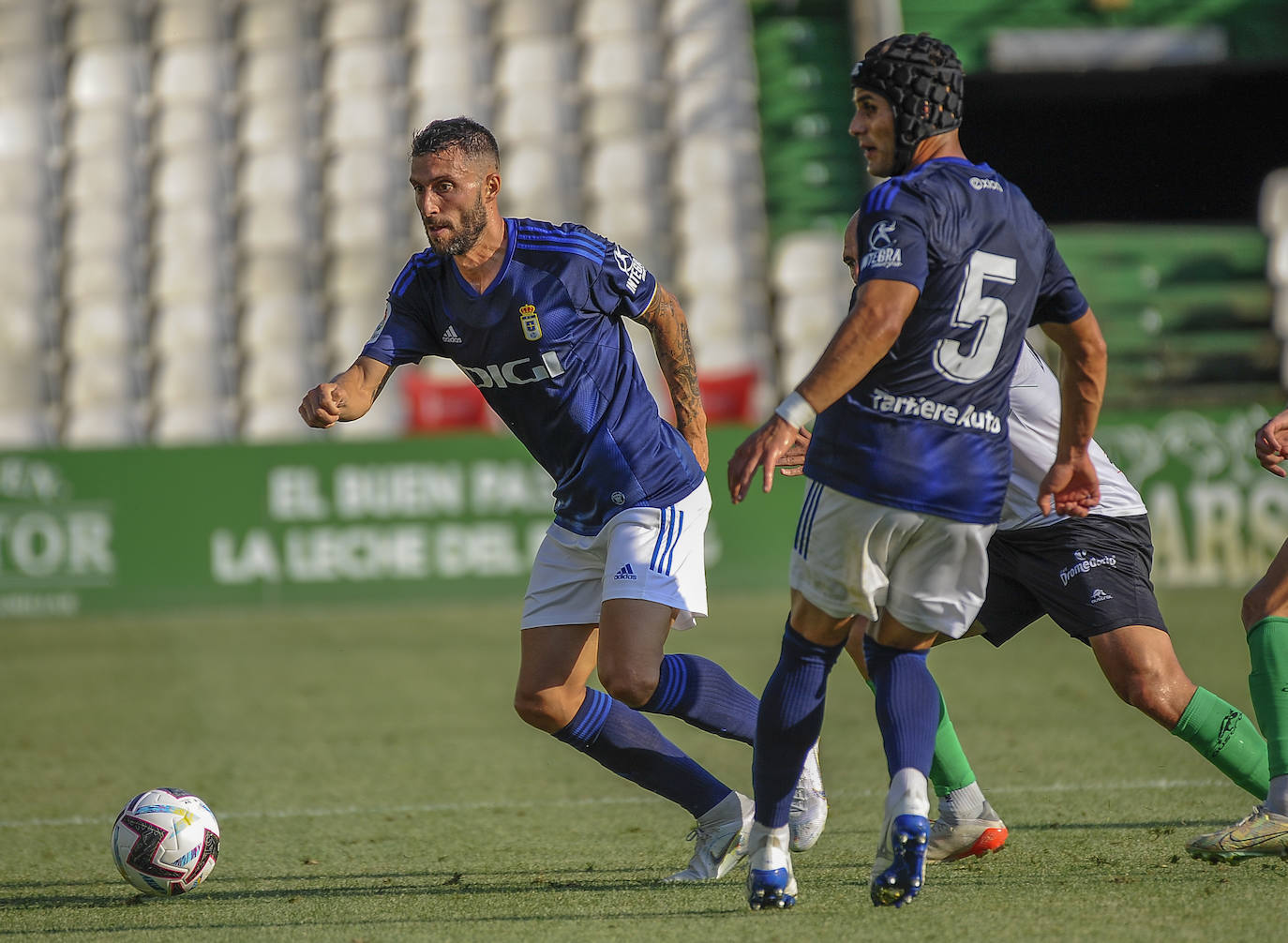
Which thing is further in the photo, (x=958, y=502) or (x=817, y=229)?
(x=817, y=229)

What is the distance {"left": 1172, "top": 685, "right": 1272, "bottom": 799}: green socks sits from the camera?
4316 millimetres

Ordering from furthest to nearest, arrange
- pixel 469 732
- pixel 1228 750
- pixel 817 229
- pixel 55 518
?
1. pixel 817 229
2. pixel 55 518
3. pixel 469 732
4. pixel 1228 750

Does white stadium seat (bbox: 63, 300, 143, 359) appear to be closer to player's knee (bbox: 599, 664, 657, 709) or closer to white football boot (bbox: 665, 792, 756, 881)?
player's knee (bbox: 599, 664, 657, 709)

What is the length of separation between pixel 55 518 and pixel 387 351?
27.5ft

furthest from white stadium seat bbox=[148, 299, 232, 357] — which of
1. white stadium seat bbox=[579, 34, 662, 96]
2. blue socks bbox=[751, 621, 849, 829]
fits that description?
blue socks bbox=[751, 621, 849, 829]

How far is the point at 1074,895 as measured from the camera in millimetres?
3982

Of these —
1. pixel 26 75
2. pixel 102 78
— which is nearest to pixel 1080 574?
pixel 102 78

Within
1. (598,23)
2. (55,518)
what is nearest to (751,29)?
(598,23)

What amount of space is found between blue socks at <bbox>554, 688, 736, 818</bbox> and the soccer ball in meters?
1.05

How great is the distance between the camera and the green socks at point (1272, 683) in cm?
429

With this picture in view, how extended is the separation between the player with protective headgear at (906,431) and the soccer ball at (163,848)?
1.59 metres

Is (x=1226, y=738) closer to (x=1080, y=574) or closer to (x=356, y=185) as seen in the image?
(x=1080, y=574)

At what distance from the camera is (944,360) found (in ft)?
11.9

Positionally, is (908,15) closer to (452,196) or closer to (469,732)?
(469,732)
